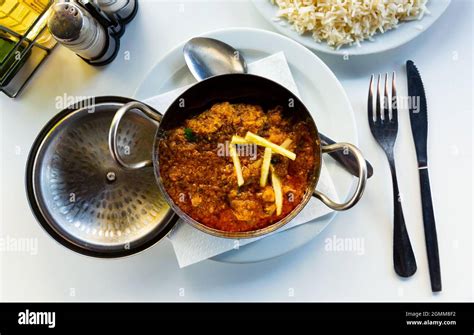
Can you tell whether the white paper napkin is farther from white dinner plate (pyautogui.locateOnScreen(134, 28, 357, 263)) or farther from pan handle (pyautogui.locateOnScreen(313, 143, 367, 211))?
pan handle (pyautogui.locateOnScreen(313, 143, 367, 211))

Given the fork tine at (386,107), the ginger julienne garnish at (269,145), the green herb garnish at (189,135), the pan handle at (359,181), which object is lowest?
the pan handle at (359,181)

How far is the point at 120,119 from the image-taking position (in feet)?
3.47

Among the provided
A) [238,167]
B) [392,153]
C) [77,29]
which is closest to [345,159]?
[392,153]

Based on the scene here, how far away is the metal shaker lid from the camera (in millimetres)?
1216

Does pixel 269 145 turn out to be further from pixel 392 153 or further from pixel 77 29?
pixel 77 29

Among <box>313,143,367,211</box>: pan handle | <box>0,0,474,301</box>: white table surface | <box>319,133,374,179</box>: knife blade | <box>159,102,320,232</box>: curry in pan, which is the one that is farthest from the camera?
<box>0,0,474,301</box>: white table surface

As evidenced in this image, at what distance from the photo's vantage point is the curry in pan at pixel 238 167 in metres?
1.14

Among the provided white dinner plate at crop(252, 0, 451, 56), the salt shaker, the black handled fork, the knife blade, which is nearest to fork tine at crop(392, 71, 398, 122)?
the black handled fork

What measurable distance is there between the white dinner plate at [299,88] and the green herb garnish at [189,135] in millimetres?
182

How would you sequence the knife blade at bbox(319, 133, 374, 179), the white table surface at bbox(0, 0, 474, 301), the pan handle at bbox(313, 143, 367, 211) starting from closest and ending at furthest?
the pan handle at bbox(313, 143, 367, 211) < the knife blade at bbox(319, 133, 374, 179) < the white table surface at bbox(0, 0, 474, 301)

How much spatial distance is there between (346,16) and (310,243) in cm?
63

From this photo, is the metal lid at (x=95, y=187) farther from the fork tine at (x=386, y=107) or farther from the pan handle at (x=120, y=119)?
the fork tine at (x=386, y=107)

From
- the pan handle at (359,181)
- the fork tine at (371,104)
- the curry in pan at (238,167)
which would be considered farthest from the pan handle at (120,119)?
the fork tine at (371,104)

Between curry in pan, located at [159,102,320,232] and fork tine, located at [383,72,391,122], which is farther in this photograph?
fork tine, located at [383,72,391,122]
